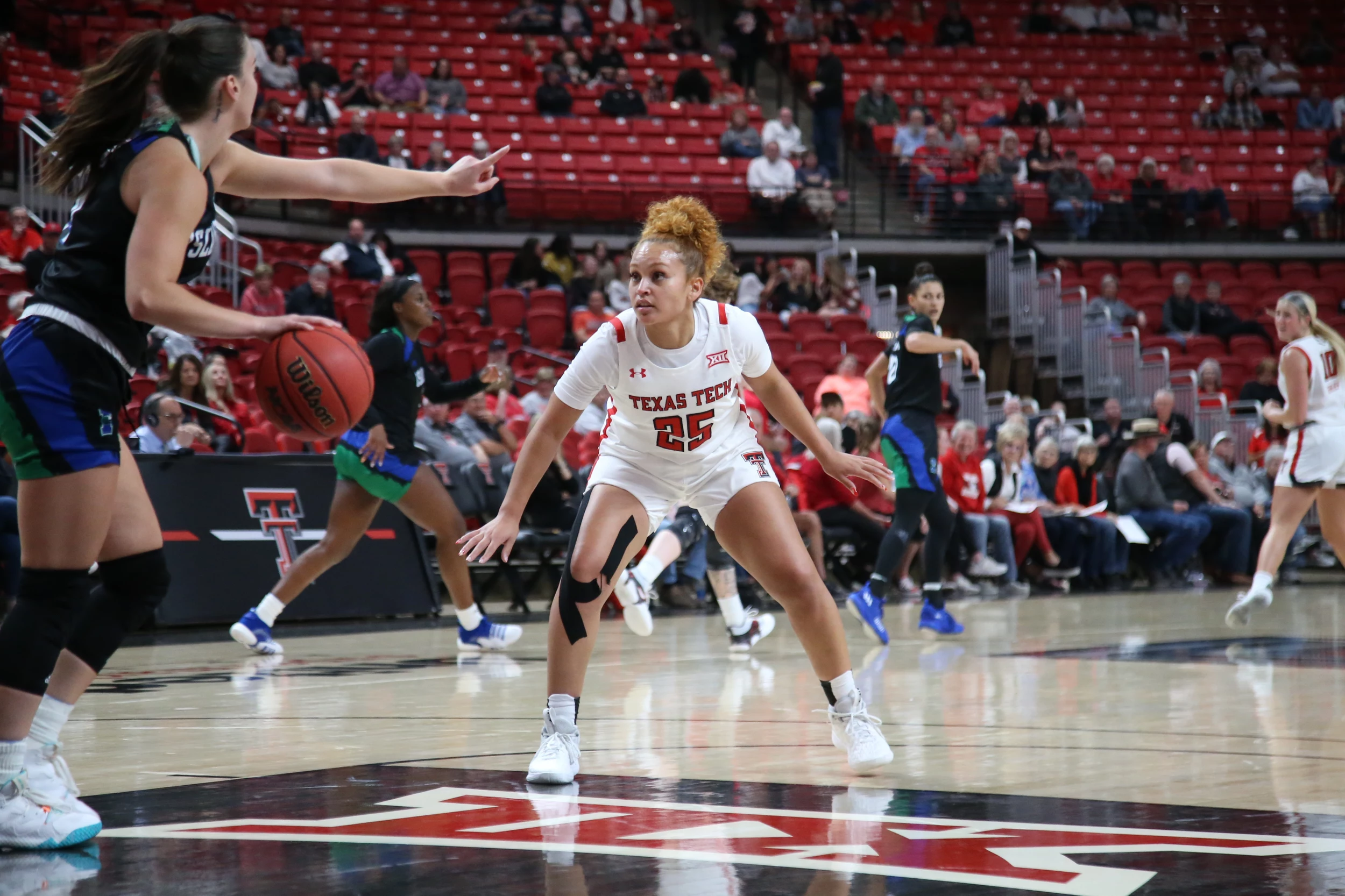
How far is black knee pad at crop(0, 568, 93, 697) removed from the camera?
9.72 feet

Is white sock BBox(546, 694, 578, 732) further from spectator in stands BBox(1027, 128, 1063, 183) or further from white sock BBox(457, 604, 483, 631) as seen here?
spectator in stands BBox(1027, 128, 1063, 183)

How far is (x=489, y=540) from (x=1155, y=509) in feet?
35.5

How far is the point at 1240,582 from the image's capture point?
13.6 meters

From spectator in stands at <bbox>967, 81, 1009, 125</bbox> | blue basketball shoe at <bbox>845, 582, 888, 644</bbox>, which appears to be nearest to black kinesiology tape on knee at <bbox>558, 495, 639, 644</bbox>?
blue basketball shoe at <bbox>845, 582, 888, 644</bbox>

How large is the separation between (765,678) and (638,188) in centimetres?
1194

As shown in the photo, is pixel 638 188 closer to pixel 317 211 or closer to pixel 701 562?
pixel 317 211

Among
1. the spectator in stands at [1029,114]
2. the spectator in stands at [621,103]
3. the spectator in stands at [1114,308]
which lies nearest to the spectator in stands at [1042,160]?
the spectator in stands at [1029,114]

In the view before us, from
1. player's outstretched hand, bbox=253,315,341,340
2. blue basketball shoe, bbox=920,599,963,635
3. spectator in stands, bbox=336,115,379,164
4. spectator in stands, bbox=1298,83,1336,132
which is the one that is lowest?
blue basketball shoe, bbox=920,599,963,635

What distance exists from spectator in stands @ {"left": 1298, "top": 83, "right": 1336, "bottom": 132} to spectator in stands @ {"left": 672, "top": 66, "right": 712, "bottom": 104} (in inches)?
371

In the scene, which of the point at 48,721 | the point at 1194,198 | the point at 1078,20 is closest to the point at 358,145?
the point at 1194,198

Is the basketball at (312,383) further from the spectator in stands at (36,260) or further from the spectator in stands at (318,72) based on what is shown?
the spectator in stands at (318,72)

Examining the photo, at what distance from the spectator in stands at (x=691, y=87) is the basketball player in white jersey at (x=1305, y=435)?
12539mm

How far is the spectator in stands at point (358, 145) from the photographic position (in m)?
15.0

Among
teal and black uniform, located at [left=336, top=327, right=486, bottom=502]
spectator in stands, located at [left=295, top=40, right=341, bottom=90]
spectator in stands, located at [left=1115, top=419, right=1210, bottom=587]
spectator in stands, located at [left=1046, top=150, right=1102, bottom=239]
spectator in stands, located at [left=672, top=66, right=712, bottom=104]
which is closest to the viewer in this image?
teal and black uniform, located at [left=336, top=327, right=486, bottom=502]
